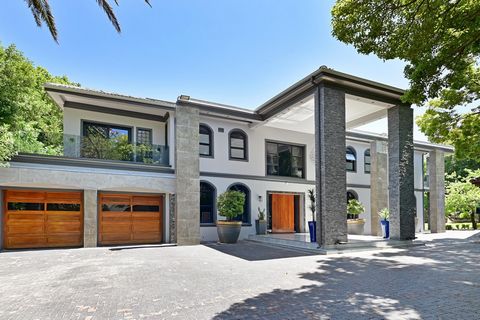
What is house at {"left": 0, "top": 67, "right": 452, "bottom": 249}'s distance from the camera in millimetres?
12055

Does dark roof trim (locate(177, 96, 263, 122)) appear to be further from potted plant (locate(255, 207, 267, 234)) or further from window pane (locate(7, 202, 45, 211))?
window pane (locate(7, 202, 45, 211))

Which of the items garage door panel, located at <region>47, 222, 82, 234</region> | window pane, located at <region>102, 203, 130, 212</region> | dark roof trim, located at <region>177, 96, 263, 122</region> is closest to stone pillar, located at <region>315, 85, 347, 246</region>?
dark roof trim, located at <region>177, 96, 263, 122</region>

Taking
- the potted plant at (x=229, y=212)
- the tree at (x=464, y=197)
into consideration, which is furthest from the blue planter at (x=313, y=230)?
the tree at (x=464, y=197)

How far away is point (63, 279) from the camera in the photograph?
7.20 meters

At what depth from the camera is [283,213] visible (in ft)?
59.7

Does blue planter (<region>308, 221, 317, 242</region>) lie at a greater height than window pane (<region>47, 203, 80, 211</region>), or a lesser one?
lesser

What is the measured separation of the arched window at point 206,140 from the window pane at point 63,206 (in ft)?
20.0

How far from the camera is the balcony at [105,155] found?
12.4 m

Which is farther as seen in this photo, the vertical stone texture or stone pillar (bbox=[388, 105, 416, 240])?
the vertical stone texture

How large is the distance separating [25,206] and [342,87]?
44.3 feet

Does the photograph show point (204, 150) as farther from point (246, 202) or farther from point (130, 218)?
point (130, 218)

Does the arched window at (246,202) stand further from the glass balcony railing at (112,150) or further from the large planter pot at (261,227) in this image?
the glass balcony railing at (112,150)

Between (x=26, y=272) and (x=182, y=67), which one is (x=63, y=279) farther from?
(x=182, y=67)

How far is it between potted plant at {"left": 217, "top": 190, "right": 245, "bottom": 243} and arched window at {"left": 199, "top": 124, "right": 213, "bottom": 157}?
2.64m
